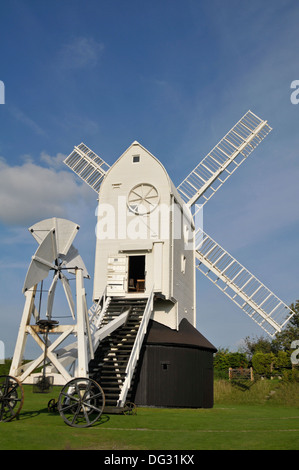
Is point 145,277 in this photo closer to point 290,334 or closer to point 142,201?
point 142,201

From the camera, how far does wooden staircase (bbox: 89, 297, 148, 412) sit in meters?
15.3

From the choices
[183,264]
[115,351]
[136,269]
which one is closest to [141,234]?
[183,264]

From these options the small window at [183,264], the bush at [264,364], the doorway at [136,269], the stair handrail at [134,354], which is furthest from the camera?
the bush at [264,364]

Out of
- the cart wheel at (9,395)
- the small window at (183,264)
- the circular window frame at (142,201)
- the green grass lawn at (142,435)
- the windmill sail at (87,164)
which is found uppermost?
the windmill sail at (87,164)

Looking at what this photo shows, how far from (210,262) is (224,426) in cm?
1584

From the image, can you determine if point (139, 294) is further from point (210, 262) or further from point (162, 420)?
point (210, 262)

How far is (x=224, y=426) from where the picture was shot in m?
11.7

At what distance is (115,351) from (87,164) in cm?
1390

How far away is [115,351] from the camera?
1642 centimetres

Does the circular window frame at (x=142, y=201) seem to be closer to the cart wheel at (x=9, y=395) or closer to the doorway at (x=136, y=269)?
the doorway at (x=136, y=269)

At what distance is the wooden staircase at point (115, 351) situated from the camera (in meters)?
15.3

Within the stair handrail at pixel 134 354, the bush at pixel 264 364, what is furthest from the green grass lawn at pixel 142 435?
the bush at pixel 264 364

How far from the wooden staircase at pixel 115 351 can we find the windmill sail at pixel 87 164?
30.5ft
